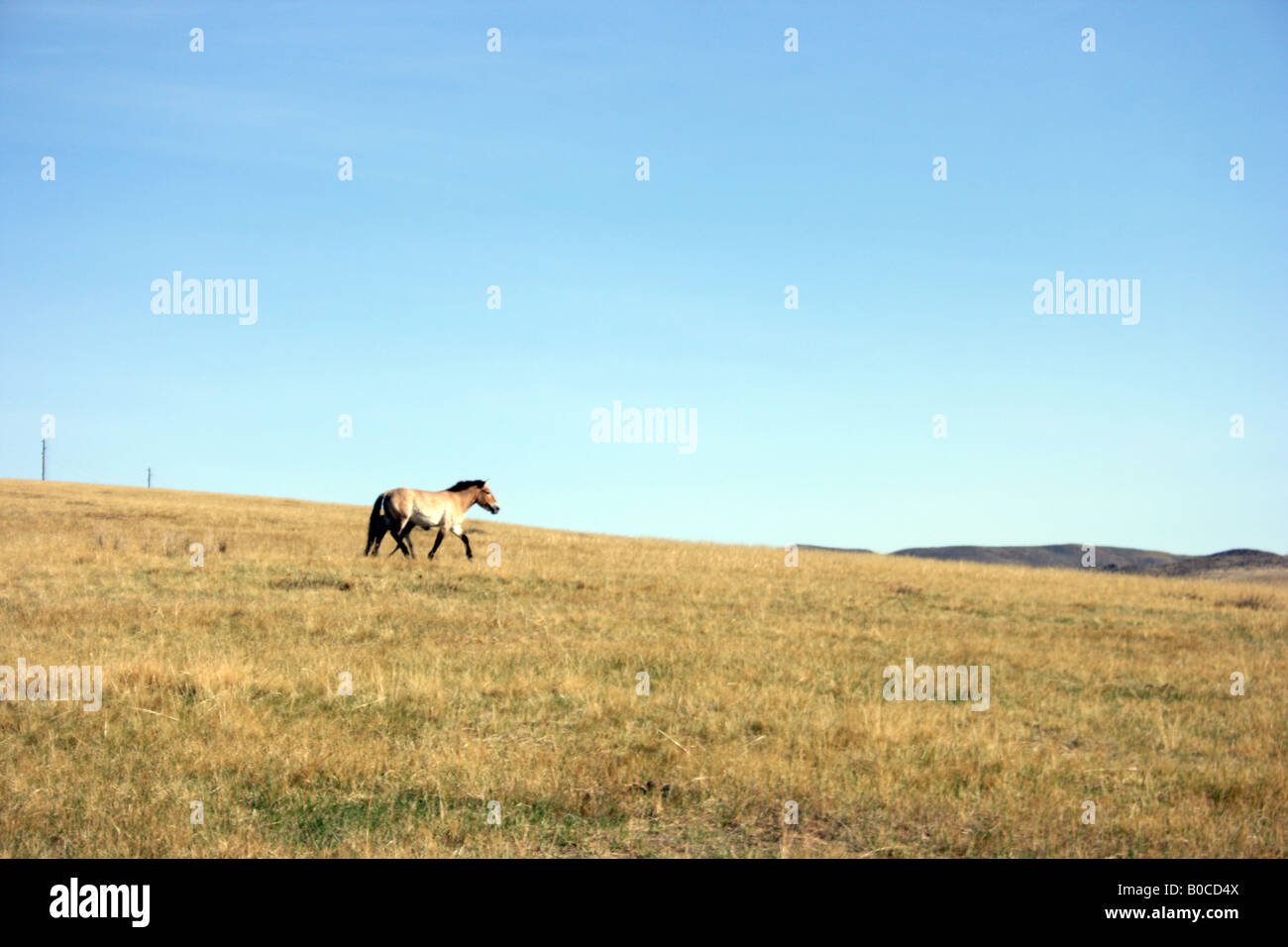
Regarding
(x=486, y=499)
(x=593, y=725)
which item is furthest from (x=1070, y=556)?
(x=593, y=725)

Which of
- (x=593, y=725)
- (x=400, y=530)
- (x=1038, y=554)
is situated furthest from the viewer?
(x=1038, y=554)

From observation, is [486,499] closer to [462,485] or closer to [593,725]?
[462,485]

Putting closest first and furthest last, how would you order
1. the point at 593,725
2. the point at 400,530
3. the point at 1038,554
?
the point at 593,725 → the point at 400,530 → the point at 1038,554

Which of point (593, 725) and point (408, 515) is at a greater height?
point (408, 515)

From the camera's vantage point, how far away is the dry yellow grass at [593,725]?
6844 mm

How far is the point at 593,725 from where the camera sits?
9.61m

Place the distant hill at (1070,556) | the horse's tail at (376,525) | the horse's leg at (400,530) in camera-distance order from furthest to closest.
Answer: the distant hill at (1070,556) < the horse's tail at (376,525) < the horse's leg at (400,530)

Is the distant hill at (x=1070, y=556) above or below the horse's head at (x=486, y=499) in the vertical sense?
below

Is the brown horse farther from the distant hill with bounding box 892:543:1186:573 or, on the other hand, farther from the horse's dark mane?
the distant hill with bounding box 892:543:1186:573

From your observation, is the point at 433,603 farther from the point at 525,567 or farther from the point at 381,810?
the point at 381,810

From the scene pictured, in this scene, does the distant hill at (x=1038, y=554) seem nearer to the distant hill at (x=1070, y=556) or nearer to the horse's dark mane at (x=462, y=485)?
the distant hill at (x=1070, y=556)

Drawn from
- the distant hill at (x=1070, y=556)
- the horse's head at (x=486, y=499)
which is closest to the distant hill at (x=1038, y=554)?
the distant hill at (x=1070, y=556)
